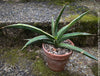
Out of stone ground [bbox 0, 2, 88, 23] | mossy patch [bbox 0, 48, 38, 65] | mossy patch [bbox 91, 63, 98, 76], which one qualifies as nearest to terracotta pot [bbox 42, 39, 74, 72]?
mossy patch [bbox 0, 48, 38, 65]

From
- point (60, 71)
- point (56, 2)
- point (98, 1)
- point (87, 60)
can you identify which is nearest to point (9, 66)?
point (60, 71)

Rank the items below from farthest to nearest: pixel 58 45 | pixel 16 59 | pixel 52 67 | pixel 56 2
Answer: pixel 56 2, pixel 16 59, pixel 52 67, pixel 58 45

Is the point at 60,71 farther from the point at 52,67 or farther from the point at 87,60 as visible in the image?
the point at 87,60

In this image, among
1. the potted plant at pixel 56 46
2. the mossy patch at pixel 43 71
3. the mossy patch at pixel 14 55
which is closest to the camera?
the potted plant at pixel 56 46

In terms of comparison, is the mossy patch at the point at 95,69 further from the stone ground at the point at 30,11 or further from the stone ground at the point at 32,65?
the stone ground at the point at 30,11

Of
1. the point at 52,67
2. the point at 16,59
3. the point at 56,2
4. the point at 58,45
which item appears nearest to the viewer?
the point at 58,45

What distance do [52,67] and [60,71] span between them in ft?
0.47

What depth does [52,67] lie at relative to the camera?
5.55 ft

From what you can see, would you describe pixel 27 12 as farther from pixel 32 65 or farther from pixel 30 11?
pixel 32 65

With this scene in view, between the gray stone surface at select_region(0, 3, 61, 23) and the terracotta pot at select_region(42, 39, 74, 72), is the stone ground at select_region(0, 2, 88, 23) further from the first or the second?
the terracotta pot at select_region(42, 39, 74, 72)

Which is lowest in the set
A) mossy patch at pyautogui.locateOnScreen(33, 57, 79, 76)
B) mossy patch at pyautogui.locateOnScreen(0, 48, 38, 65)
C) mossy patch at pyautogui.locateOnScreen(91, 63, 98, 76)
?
mossy patch at pyautogui.locateOnScreen(91, 63, 98, 76)

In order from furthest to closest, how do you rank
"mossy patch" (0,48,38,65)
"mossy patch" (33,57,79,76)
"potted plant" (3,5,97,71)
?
"mossy patch" (0,48,38,65), "mossy patch" (33,57,79,76), "potted plant" (3,5,97,71)

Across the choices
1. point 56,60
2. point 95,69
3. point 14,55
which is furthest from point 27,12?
point 95,69

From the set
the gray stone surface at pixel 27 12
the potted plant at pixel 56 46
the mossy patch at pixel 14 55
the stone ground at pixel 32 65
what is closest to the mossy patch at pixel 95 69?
the stone ground at pixel 32 65
